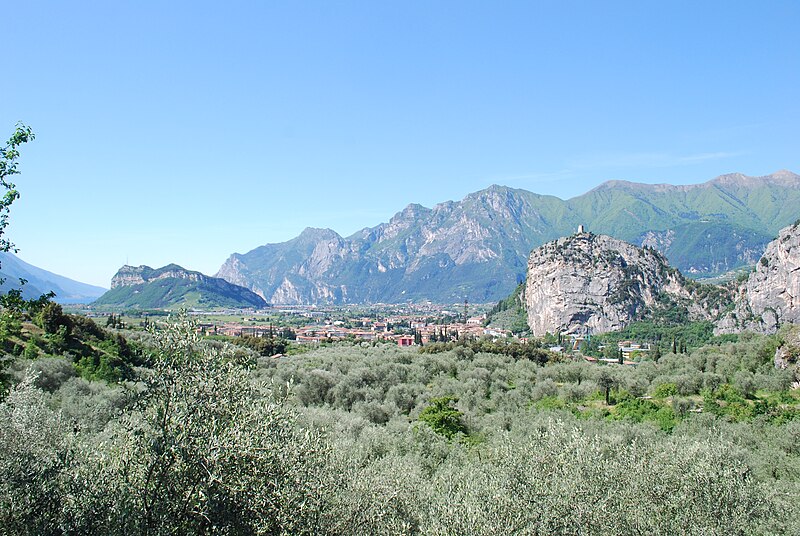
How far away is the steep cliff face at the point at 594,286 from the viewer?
15512 centimetres

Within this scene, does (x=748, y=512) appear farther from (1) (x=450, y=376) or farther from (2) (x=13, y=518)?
(1) (x=450, y=376)

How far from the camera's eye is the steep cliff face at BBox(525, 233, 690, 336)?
15512cm

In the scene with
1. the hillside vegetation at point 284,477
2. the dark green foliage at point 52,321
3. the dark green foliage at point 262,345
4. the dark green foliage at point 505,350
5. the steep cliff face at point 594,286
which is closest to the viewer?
the hillside vegetation at point 284,477

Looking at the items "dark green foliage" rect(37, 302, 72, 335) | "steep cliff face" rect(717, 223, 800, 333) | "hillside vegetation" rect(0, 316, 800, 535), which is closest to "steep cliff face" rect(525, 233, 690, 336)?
"steep cliff face" rect(717, 223, 800, 333)

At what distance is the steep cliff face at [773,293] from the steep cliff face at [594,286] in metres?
26.2

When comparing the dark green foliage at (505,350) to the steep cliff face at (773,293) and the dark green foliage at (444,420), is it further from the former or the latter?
the steep cliff face at (773,293)

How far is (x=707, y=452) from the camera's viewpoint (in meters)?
21.9

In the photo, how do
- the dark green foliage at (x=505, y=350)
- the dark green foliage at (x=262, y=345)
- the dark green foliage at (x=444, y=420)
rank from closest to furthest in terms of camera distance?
the dark green foliage at (x=444, y=420), the dark green foliage at (x=505, y=350), the dark green foliage at (x=262, y=345)

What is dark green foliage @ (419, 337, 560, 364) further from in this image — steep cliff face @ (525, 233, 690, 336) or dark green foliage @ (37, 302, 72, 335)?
steep cliff face @ (525, 233, 690, 336)

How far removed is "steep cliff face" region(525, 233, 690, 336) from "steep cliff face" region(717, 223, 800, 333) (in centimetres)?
2620

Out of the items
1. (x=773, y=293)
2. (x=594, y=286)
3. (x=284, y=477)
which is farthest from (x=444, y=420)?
(x=594, y=286)

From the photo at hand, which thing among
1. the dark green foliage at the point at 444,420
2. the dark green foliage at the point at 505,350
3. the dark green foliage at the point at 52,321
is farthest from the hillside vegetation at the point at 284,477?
the dark green foliage at the point at 505,350

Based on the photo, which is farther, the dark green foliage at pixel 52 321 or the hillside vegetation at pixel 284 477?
the dark green foliage at pixel 52 321

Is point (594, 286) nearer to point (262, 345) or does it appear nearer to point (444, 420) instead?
point (262, 345)
